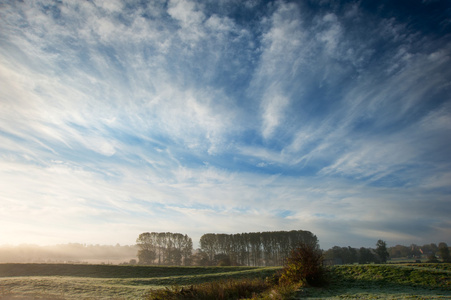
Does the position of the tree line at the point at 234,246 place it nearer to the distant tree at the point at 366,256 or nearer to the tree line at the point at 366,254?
the tree line at the point at 366,254

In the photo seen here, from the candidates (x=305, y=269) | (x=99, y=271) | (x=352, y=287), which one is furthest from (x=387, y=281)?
(x=99, y=271)

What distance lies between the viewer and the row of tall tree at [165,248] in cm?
7346

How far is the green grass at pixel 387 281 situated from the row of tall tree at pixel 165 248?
64429 millimetres

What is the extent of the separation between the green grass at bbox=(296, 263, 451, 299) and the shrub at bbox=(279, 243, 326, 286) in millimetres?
852

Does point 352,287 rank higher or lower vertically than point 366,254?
higher

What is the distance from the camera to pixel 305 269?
15055mm

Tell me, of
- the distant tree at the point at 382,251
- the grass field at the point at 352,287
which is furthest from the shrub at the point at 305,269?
the distant tree at the point at 382,251

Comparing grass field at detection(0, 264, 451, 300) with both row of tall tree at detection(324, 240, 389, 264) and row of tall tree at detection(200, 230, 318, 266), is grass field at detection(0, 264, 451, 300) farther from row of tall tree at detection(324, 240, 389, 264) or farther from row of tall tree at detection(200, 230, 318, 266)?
row of tall tree at detection(200, 230, 318, 266)

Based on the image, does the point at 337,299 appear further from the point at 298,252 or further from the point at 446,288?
the point at 446,288

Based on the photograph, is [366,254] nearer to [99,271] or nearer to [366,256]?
[366,256]

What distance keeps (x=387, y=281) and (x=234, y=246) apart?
64.9 metres

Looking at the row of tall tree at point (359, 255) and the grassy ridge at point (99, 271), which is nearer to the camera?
the grassy ridge at point (99, 271)

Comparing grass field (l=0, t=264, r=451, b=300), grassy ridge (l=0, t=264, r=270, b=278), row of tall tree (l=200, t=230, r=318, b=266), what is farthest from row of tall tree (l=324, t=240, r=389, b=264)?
grass field (l=0, t=264, r=451, b=300)

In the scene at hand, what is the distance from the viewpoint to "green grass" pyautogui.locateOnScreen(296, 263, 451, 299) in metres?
13.0
